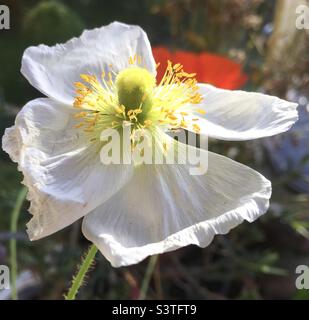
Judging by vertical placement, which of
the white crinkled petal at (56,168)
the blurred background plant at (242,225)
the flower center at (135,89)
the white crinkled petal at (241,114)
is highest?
the flower center at (135,89)

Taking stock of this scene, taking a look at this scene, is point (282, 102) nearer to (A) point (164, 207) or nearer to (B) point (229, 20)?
(A) point (164, 207)

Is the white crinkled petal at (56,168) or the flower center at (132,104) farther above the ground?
the flower center at (132,104)

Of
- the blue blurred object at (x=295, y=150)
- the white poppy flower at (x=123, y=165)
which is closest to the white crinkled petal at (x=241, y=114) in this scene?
the white poppy flower at (x=123, y=165)

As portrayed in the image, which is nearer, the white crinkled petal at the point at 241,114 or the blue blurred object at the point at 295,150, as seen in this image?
the white crinkled petal at the point at 241,114

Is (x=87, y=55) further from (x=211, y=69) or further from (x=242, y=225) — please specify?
(x=242, y=225)

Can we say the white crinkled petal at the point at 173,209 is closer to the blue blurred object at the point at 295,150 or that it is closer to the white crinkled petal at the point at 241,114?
the white crinkled petal at the point at 241,114

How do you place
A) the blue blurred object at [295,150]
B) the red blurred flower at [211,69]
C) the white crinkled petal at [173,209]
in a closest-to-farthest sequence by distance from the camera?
1. the white crinkled petal at [173,209]
2. the red blurred flower at [211,69]
3. the blue blurred object at [295,150]
